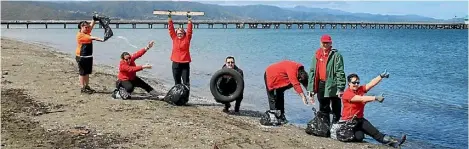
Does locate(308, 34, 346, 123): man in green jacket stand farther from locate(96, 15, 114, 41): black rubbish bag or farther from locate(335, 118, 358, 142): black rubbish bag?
locate(96, 15, 114, 41): black rubbish bag

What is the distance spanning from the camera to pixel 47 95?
39.3ft

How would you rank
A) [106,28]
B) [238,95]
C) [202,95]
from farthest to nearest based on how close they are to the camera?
[202,95] < [106,28] < [238,95]

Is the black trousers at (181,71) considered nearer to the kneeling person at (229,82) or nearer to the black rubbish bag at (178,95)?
the black rubbish bag at (178,95)

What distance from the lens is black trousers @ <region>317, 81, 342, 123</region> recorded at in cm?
946

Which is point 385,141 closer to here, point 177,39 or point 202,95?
point 177,39

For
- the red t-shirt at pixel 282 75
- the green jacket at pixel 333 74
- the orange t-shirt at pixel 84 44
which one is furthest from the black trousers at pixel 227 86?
the orange t-shirt at pixel 84 44

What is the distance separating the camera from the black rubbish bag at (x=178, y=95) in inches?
471

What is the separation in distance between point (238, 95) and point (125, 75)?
264 cm

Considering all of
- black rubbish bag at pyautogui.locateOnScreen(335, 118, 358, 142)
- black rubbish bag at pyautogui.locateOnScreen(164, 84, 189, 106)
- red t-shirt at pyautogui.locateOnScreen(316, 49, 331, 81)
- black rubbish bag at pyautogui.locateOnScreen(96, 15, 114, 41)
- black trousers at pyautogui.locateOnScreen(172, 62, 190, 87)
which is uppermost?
black rubbish bag at pyautogui.locateOnScreen(96, 15, 114, 41)

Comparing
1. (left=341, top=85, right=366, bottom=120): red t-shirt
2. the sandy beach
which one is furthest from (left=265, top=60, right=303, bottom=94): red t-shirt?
(left=341, top=85, right=366, bottom=120): red t-shirt

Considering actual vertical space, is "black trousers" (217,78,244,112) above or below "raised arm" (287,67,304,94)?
below

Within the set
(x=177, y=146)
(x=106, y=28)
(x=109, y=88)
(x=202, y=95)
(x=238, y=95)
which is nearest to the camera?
(x=177, y=146)

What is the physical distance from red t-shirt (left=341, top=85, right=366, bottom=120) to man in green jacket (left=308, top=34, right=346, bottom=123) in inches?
4.9

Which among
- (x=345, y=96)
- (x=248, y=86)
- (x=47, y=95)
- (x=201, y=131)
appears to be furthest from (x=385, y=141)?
(x=248, y=86)
